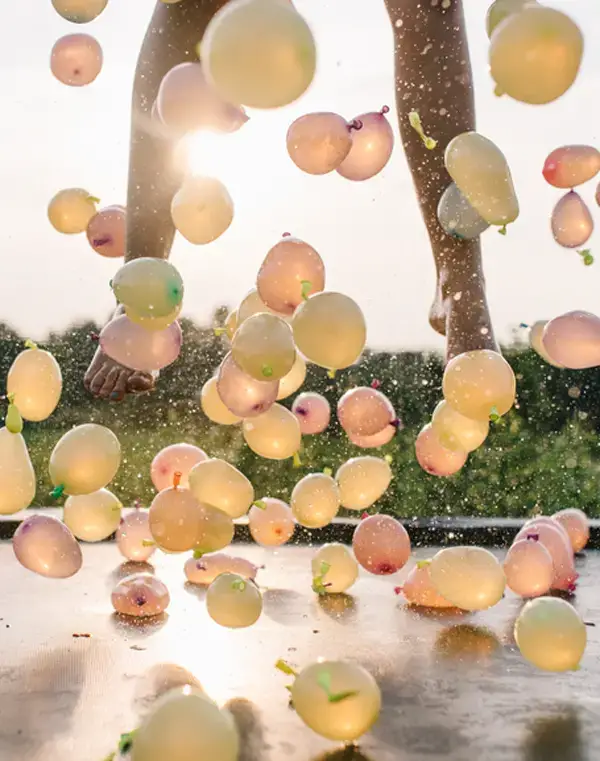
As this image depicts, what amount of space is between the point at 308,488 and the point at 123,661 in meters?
0.69

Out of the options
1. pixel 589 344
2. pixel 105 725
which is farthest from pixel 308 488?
pixel 105 725

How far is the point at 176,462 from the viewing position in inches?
85.1

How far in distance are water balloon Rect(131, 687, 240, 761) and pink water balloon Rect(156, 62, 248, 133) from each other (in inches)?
42.4

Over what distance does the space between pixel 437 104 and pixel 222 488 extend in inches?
38.6

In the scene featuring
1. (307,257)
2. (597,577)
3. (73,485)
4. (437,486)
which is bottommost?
(437,486)

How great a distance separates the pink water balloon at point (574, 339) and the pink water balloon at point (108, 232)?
1001 mm

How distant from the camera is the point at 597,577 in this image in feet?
7.69

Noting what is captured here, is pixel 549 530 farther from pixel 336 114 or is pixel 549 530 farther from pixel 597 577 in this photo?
pixel 336 114

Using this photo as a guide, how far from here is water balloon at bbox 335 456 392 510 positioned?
2168 millimetres

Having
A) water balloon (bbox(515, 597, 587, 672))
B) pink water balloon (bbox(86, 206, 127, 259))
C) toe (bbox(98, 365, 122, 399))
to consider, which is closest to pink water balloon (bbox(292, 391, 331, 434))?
toe (bbox(98, 365, 122, 399))

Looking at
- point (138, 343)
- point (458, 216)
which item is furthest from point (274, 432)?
point (458, 216)

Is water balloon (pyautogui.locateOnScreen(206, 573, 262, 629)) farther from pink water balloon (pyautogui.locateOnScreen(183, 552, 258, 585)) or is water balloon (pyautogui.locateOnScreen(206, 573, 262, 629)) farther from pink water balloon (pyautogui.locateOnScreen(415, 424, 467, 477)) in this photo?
pink water balloon (pyautogui.locateOnScreen(415, 424, 467, 477))

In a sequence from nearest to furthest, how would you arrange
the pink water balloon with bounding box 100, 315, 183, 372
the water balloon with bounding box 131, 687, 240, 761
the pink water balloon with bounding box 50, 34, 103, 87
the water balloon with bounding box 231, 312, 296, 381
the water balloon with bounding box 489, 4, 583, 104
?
the water balloon with bounding box 131, 687, 240, 761
the water balloon with bounding box 489, 4, 583, 104
the water balloon with bounding box 231, 312, 296, 381
the pink water balloon with bounding box 100, 315, 183, 372
the pink water balloon with bounding box 50, 34, 103, 87

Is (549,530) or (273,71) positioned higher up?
(273,71)
